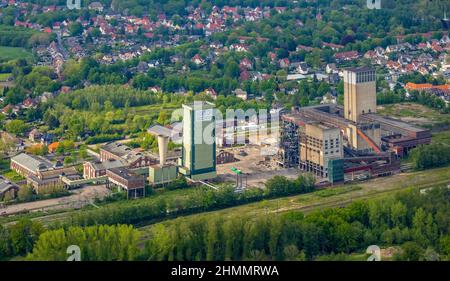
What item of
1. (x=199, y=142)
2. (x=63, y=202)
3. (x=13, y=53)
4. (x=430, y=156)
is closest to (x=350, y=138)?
(x=430, y=156)

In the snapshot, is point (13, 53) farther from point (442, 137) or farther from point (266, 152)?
point (442, 137)

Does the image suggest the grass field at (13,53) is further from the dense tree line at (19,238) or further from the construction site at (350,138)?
the dense tree line at (19,238)

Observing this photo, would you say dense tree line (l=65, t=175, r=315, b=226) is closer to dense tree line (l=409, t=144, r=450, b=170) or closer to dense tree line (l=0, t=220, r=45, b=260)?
dense tree line (l=0, t=220, r=45, b=260)

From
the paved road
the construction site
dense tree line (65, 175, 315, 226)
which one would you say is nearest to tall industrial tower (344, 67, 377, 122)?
the construction site

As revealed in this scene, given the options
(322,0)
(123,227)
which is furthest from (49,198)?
(322,0)

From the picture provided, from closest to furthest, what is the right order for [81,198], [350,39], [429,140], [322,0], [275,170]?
[81,198], [275,170], [429,140], [350,39], [322,0]

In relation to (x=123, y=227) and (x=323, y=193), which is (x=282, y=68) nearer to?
(x=323, y=193)
